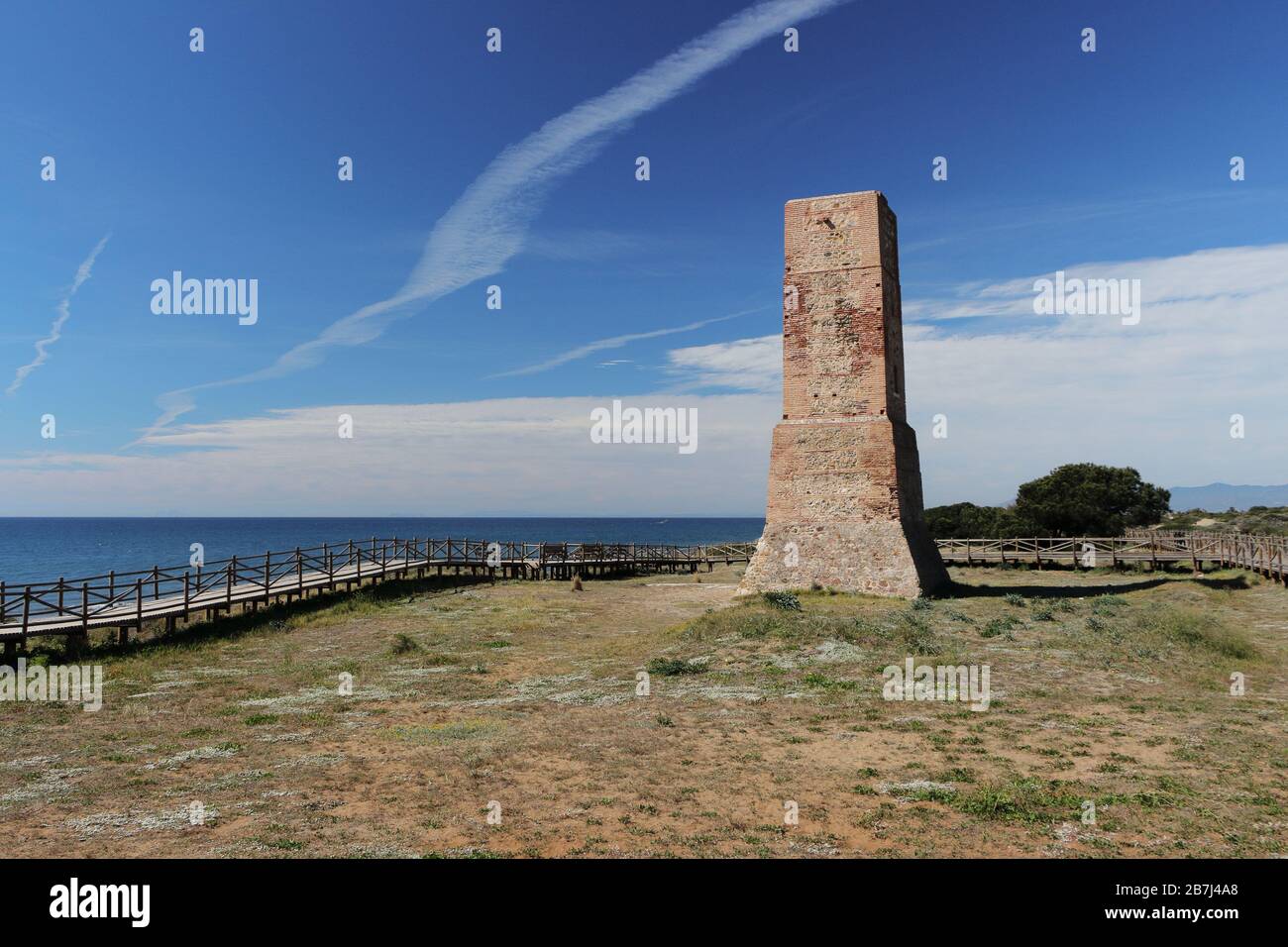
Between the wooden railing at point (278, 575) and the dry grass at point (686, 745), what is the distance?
169 cm

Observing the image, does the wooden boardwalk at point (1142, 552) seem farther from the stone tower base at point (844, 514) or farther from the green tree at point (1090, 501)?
the stone tower base at point (844, 514)

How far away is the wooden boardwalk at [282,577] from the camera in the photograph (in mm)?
18094

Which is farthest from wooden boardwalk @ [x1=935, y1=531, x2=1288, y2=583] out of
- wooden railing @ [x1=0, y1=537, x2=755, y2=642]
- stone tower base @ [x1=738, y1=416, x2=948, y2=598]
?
wooden railing @ [x1=0, y1=537, x2=755, y2=642]

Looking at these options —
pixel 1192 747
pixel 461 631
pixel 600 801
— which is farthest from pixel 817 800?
pixel 461 631

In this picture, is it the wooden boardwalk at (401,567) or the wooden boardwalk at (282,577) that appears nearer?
the wooden boardwalk at (282,577)

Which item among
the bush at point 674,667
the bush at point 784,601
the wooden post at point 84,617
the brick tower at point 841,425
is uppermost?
the brick tower at point 841,425

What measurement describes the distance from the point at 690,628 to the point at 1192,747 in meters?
11.2

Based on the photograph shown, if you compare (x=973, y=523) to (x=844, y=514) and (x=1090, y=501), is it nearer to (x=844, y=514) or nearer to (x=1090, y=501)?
(x=1090, y=501)

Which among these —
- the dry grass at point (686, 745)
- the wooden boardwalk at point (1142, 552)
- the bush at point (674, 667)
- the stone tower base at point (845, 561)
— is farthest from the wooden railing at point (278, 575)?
the stone tower base at point (845, 561)

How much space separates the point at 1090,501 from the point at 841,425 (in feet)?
122

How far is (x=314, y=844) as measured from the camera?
721cm

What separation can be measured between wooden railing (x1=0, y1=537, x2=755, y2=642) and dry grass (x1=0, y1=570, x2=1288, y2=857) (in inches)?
66.5

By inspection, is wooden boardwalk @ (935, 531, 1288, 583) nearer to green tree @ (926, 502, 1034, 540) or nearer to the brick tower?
green tree @ (926, 502, 1034, 540)
